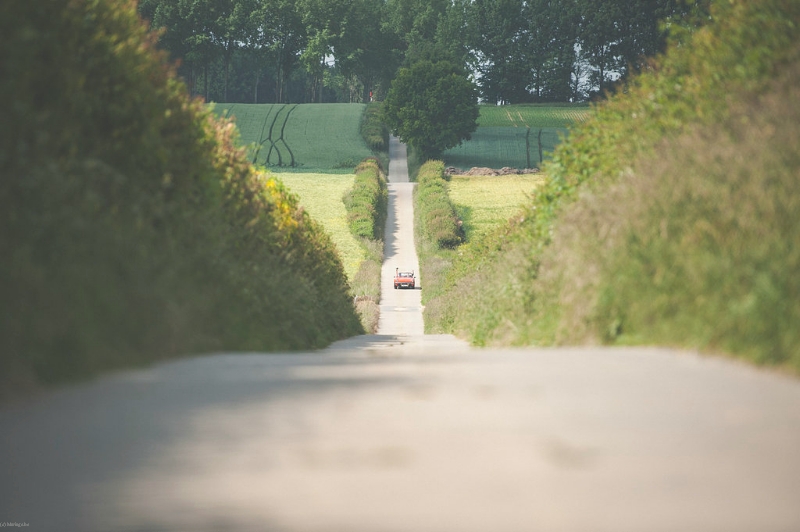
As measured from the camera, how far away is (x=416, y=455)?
3615mm

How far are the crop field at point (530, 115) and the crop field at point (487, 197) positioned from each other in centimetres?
2370

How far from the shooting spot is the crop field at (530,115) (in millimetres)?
98062

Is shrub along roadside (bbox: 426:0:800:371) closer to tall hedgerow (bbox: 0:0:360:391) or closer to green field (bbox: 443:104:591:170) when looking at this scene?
tall hedgerow (bbox: 0:0:360:391)

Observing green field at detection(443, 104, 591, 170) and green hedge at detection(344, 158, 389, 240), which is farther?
green field at detection(443, 104, 591, 170)

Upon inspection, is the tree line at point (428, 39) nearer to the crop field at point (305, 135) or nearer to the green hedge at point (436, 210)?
the crop field at point (305, 135)

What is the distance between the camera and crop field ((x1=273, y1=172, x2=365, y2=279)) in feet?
165

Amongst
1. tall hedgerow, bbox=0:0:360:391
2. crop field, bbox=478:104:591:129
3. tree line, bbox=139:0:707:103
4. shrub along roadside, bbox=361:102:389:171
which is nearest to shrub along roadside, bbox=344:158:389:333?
shrub along roadside, bbox=361:102:389:171

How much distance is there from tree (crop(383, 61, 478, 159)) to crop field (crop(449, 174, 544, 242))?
8703 millimetres

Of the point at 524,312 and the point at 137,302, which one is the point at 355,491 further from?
the point at 524,312

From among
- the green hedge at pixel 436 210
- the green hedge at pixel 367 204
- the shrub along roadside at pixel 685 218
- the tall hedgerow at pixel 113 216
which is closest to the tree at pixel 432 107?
the green hedge at pixel 436 210

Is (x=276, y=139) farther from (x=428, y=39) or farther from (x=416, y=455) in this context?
(x=416, y=455)

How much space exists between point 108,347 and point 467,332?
40.9 ft

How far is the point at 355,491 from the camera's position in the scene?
3316mm

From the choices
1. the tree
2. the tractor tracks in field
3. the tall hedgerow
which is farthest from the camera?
the tree
